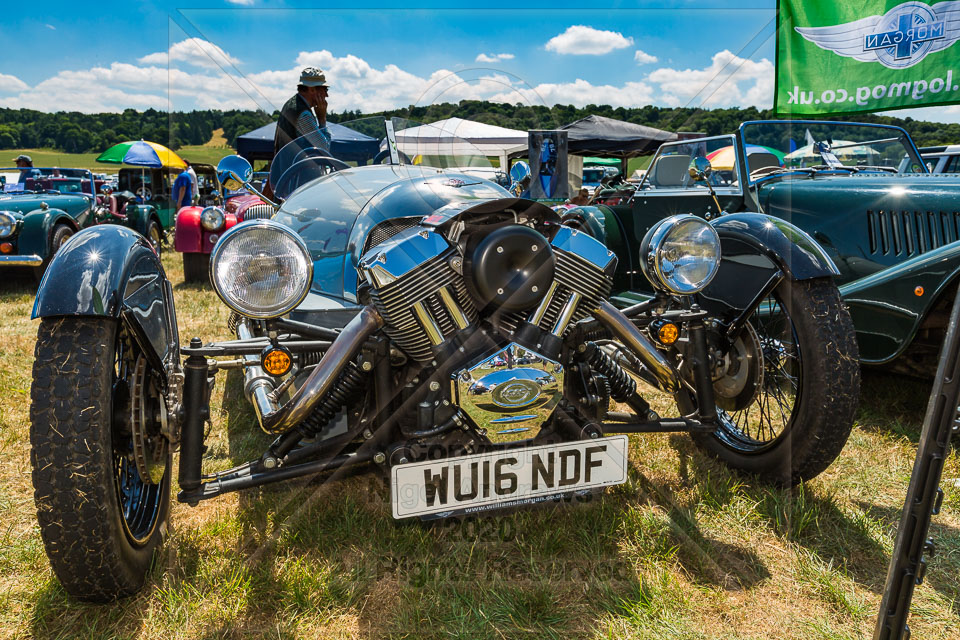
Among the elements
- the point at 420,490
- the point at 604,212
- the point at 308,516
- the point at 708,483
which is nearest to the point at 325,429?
the point at 308,516

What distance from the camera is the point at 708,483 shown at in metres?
2.52

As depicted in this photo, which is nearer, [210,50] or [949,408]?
[949,408]

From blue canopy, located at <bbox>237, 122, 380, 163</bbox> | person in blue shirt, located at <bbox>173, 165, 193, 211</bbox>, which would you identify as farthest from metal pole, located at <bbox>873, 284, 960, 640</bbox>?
person in blue shirt, located at <bbox>173, 165, 193, 211</bbox>

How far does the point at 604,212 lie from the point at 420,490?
13.3 feet

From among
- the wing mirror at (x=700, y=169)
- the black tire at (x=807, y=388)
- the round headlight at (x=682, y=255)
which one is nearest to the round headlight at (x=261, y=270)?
the round headlight at (x=682, y=255)

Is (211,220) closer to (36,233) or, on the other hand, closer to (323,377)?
(36,233)

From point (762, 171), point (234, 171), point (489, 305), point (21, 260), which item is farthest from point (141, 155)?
point (489, 305)

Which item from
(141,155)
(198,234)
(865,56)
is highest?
(141,155)

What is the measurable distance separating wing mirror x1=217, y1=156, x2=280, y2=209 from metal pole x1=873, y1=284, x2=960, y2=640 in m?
3.03

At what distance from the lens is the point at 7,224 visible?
23.3 ft

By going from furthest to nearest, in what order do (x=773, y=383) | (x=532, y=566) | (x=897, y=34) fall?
(x=897, y=34) → (x=773, y=383) → (x=532, y=566)

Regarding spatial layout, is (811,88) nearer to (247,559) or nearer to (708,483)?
(708,483)

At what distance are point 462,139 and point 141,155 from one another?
42.7ft

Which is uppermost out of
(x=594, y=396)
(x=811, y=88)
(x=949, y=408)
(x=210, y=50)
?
(x=811, y=88)
